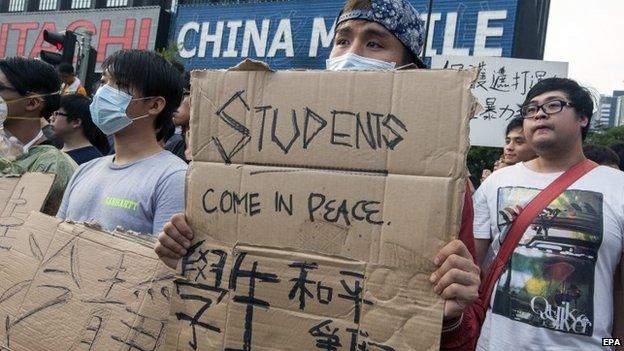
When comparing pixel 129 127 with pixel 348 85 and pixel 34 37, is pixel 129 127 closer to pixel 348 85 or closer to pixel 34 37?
pixel 348 85

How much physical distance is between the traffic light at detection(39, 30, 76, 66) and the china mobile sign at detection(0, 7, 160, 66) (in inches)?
482

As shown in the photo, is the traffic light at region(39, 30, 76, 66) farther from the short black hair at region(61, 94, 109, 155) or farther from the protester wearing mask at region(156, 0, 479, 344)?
the protester wearing mask at region(156, 0, 479, 344)

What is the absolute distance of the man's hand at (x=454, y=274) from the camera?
111cm

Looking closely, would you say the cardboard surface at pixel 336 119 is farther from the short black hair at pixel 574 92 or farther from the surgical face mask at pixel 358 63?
the short black hair at pixel 574 92

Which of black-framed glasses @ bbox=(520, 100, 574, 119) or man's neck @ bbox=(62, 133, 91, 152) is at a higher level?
black-framed glasses @ bbox=(520, 100, 574, 119)

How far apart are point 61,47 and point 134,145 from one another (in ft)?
22.6

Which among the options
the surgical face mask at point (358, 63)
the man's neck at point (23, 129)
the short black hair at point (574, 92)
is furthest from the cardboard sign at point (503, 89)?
the surgical face mask at point (358, 63)

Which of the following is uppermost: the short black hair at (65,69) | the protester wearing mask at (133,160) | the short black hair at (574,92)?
the short black hair at (65,69)

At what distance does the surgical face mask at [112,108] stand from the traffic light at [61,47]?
621 cm

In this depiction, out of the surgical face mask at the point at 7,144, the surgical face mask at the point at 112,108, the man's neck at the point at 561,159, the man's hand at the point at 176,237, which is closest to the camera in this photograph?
the man's hand at the point at 176,237

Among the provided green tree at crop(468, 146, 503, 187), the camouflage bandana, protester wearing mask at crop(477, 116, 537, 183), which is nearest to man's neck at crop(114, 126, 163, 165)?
the camouflage bandana

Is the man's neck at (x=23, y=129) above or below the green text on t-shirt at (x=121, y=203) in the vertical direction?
above

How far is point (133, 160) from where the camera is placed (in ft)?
6.89

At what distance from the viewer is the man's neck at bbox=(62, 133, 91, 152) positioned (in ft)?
12.1
